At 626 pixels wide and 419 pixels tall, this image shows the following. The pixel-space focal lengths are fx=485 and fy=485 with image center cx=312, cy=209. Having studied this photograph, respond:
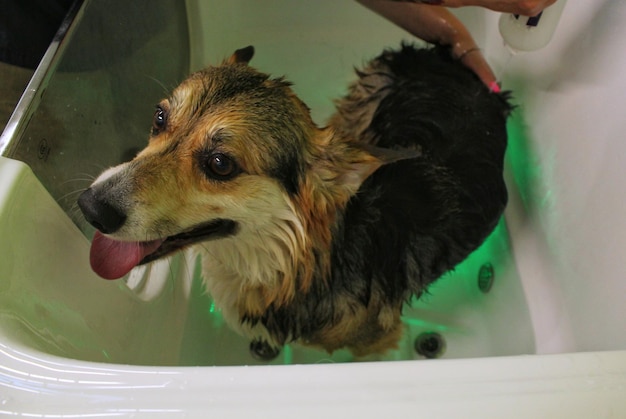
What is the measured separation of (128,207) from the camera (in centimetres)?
111

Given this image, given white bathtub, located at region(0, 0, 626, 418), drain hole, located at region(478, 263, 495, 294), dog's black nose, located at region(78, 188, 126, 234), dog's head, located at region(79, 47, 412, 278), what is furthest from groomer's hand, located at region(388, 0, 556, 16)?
dog's black nose, located at region(78, 188, 126, 234)

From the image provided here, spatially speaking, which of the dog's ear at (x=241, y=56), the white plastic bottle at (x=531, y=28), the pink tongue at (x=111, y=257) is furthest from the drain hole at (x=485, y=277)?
the pink tongue at (x=111, y=257)

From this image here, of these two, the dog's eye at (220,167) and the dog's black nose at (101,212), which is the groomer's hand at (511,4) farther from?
the dog's black nose at (101,212)

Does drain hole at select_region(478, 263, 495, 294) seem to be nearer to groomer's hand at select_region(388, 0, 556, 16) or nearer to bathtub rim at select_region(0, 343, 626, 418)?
groomer's hand at select_region(388, 0, 556, 16)

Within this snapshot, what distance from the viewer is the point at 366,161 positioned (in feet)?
4.22

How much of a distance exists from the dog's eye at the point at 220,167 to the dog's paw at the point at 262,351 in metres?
0.93

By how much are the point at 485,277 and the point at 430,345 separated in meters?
0.41

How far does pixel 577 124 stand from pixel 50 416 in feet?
6.15

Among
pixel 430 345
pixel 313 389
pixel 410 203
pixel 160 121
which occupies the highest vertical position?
pixel 160 121

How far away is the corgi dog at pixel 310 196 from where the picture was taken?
120 cm

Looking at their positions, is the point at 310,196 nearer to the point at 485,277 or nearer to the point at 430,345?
the point at 430,345

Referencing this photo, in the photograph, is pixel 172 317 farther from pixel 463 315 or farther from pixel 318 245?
pixel 463 315

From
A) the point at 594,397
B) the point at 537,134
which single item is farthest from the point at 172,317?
the point at 537,134

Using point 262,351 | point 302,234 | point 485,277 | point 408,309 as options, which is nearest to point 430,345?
point 408,309
